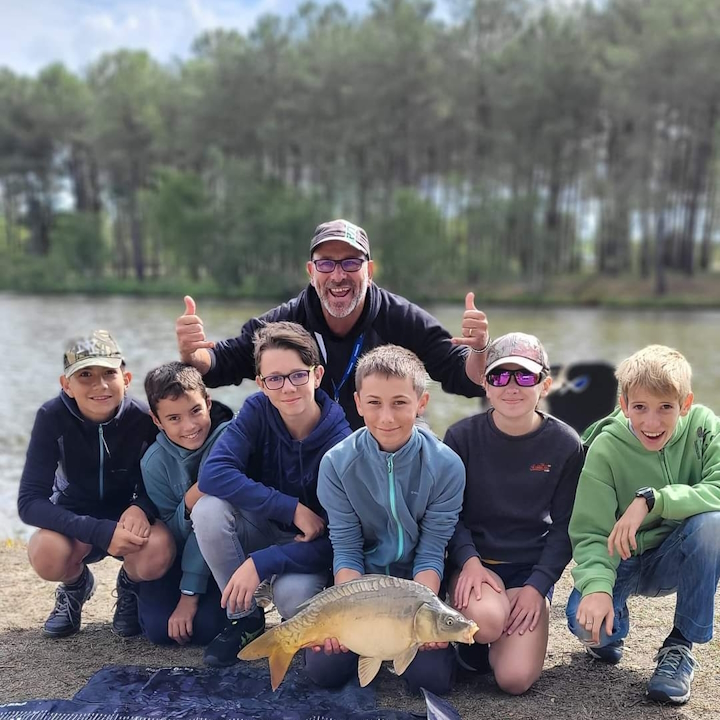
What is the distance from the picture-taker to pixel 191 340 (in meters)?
3.83

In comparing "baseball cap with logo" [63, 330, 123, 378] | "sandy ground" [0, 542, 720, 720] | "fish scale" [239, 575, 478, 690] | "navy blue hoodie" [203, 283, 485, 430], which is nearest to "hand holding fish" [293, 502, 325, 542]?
"fish scale" [239, 575, 478, 690]

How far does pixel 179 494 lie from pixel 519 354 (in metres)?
1.66

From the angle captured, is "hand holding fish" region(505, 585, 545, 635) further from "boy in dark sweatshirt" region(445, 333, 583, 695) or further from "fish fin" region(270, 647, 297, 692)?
"fish fin" region(270, 647, 297, 692)

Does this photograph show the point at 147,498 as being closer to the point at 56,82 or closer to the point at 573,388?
the point at 573,388

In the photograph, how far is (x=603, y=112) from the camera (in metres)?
37.3

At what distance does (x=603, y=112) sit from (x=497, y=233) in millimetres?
7629

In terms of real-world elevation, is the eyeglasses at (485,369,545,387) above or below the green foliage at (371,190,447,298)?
below

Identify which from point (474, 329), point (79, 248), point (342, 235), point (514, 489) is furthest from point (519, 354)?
point (79, 248)

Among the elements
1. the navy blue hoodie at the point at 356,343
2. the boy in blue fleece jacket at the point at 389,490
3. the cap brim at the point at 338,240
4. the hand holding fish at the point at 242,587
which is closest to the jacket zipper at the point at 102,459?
the navy blue hoodie at the point at 356,343

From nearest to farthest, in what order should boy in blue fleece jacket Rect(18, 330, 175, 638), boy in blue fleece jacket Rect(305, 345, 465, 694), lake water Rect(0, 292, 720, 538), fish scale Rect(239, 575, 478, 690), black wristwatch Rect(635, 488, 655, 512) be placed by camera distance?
fish scale Rect(239, 575, 478, 690) < black wristwatch Rect(635, 488, 655, 512) < boy in blue fleece jacket Rect(305, 345, 465, 694) < boy in blue fleece jacket Rect(18, 330, 175, 638) < lake water Rect(0, 292, 720, 538)

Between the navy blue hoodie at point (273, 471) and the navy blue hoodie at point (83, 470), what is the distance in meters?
0.54

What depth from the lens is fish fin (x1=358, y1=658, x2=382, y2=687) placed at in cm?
269

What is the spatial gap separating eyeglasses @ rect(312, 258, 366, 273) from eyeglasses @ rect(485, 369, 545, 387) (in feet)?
3.83

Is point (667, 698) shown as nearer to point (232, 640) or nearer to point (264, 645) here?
point (264, 645)
